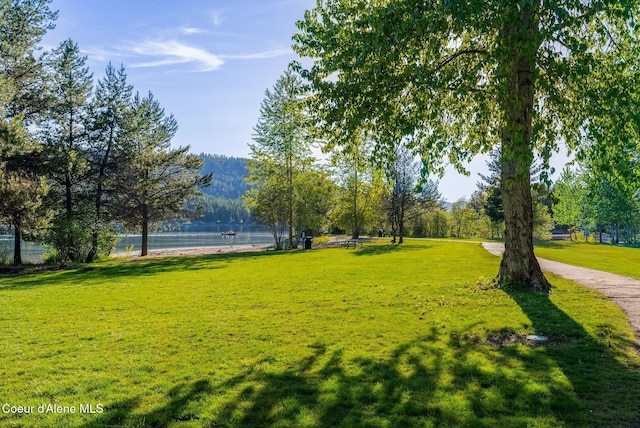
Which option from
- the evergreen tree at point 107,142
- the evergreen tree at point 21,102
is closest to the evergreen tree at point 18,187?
the evergreen tree at point 21,102

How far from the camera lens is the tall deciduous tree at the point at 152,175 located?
33.0 meters

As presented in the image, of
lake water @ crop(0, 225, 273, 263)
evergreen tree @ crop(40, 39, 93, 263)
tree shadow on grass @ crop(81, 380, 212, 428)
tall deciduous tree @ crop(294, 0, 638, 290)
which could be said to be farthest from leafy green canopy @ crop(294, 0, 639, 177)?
lake water @ crop(0, 225, 273, 263)

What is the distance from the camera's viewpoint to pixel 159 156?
3634cm

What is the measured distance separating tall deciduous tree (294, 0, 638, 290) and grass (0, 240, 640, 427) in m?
3.19

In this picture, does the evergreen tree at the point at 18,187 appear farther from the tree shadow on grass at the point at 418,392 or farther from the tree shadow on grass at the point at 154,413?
the tree shadow on grass at the point at 418,392

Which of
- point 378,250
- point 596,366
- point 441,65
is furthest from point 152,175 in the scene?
point 596,366

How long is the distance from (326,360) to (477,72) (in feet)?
25.6

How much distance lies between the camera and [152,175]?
3634 cm

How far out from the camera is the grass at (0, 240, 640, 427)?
176 inches

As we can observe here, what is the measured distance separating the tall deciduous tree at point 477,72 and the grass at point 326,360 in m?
3.19

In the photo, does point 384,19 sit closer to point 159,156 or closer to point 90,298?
point 90,298

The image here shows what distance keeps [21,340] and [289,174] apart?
30.0m

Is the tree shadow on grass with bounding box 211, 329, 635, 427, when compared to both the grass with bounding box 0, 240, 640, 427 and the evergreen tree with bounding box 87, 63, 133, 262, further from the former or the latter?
the evergreen tree with bounding box 87, 63, 133, 262

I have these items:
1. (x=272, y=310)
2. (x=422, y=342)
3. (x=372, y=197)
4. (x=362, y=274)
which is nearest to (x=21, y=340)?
(x=272, y=310)
